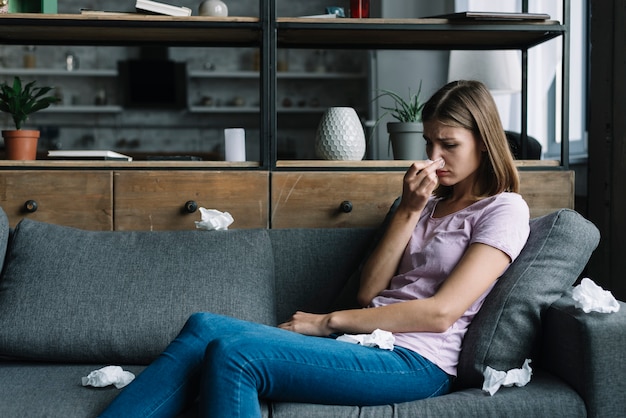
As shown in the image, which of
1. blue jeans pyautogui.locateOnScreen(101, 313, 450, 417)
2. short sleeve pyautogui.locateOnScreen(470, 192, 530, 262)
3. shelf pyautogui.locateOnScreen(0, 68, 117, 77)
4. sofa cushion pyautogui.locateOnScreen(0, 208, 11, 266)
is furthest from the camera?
Result: shelf pyautogui.locateOnScreen(0, 68, 117, 77)

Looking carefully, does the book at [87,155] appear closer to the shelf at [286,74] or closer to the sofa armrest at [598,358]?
the sofa armrest at [598,358]

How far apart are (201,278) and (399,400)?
0.67m

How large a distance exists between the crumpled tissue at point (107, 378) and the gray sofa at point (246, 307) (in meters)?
0.02

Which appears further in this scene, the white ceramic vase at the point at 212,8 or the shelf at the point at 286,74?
the shelf at the point at 286,74

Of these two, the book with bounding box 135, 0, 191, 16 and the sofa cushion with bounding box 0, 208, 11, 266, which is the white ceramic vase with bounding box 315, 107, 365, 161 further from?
the sofa cushion with bounding box 0, 208, 11, 266

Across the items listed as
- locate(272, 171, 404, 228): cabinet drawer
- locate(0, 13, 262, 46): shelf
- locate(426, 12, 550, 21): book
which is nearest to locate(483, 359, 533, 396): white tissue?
locate(272, 171, 404, 228): cabinet drawer

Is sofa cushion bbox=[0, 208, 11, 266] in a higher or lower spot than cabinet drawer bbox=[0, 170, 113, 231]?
lower

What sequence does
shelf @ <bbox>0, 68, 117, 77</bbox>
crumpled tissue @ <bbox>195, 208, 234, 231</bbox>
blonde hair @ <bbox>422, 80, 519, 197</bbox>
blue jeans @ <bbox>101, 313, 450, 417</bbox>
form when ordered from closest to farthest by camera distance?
blue jeans @ <bbox>101, 313, 450, 417</bbox>
blonde hair @ <bbox>422, 80, 519, 197</bbox>
crumpled tissue @ <bbox>195, 208, 234, 231</bbox>
shelf @ <bbox>0, 68, 117, 77</bbox>

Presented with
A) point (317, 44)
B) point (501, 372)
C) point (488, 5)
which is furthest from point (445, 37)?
point (488, 5)

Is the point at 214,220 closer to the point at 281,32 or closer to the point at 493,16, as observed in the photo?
the point at 281,32

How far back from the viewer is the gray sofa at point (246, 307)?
150 centimetres

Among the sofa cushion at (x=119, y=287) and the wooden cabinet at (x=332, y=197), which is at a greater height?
the wooden cabinet at (x=332, y=197)

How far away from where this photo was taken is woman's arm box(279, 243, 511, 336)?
159 cm

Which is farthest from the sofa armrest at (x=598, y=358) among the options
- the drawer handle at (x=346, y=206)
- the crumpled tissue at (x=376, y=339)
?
the drawer handle at (x=346, y=206)
